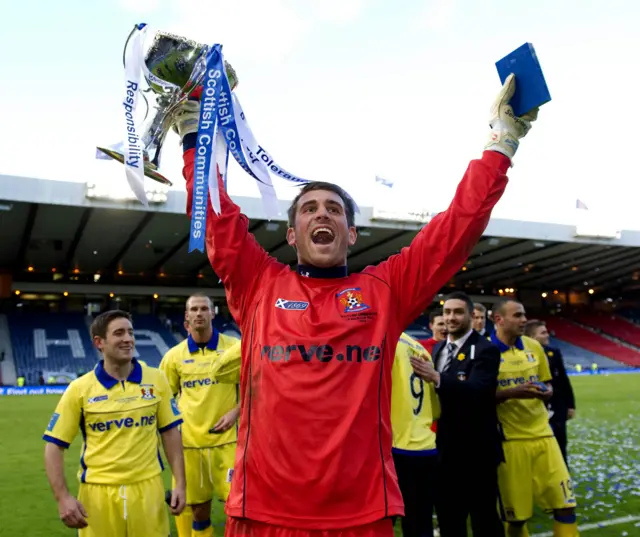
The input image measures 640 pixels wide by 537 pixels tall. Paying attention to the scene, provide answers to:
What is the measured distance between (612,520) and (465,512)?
7.64ft

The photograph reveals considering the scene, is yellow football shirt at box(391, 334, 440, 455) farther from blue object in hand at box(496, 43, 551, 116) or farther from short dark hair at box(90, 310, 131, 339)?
blue object in hand at box(496, 43, 551, 116)

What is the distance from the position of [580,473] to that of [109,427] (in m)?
6.73

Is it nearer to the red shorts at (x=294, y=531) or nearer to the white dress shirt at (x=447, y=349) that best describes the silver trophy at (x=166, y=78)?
the red shorts at (x=294, y=531)

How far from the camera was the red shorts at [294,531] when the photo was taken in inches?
71.7

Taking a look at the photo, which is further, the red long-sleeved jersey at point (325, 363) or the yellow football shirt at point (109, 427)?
the yellow football shirt at point (109, 427)

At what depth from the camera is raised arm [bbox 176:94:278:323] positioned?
2117 mm

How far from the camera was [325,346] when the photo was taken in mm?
1942

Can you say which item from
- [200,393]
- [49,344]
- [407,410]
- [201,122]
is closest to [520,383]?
[407,410]

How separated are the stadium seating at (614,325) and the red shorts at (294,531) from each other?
47.9 meters

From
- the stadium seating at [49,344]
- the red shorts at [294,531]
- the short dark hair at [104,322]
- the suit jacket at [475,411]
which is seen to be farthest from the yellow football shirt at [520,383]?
the stadium seating at [49,344]

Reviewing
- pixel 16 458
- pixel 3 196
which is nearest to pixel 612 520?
pixel 16 458

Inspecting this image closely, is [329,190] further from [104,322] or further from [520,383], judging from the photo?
[520,383]

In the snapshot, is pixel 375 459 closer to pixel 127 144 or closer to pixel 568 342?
pixel 127 144

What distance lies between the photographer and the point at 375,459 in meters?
1.91
